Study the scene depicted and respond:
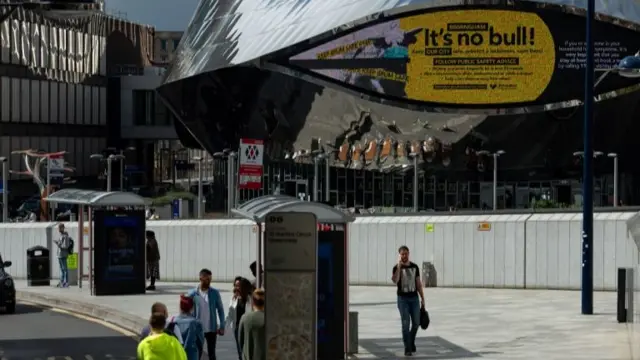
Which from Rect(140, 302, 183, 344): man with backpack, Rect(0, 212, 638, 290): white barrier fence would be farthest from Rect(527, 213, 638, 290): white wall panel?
Rect(140, 302, 183, 344): man with backpack

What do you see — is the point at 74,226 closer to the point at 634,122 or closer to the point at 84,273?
the point at 84,273

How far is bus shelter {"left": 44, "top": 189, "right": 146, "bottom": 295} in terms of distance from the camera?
37031mm

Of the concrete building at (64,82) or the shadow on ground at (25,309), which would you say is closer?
the shadow on ground at (25,309)

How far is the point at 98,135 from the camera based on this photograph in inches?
4966

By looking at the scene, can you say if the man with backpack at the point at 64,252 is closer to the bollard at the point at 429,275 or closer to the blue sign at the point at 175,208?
the bollard at the point at 429,275

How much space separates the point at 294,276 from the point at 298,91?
5801 centimetres

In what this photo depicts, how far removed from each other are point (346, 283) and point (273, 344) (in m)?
3.66

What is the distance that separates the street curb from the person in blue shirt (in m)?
8.00

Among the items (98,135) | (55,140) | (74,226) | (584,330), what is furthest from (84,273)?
(98,135)

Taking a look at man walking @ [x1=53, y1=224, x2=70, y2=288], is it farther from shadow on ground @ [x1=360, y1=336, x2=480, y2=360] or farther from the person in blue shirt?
the person in blue shirt

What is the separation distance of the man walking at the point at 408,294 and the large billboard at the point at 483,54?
49797 millimetres

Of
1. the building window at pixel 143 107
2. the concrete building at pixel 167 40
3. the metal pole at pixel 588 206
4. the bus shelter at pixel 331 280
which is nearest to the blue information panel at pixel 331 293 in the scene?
the bus shelter at pixel 331 280

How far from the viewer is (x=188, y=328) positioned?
683 inches

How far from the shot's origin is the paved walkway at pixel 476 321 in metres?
23.5
